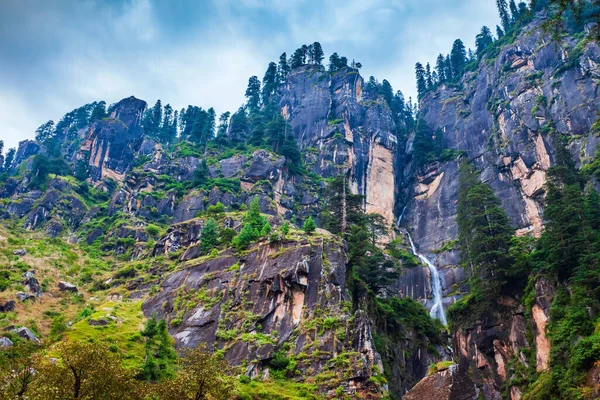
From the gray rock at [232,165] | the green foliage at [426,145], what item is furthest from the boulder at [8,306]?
the green foliage at [426,145]

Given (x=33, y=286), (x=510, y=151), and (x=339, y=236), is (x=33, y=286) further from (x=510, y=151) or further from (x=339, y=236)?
(x=510, y=151)

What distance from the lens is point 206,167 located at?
81.5m

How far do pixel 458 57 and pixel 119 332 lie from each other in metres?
104

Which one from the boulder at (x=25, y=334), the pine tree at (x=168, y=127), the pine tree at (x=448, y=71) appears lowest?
the boulder at (x=25, y=334)

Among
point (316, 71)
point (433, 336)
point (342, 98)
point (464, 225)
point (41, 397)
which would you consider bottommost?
point (41, 397)

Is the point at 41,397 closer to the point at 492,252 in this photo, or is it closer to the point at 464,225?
the point at 492,252

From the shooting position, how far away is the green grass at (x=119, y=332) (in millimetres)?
33906

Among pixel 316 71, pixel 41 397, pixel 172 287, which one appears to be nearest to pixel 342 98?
pixel 316 71

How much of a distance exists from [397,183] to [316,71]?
37640 millimetres

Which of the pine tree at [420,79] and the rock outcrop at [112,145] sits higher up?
the pine tree at [420,79]

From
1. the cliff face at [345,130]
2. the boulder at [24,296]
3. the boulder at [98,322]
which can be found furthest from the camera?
the cliff face at [345,130]

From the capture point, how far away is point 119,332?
37938 mm

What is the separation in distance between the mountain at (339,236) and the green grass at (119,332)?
0.33 m

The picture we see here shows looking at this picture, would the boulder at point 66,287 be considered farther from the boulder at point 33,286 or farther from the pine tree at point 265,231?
the pine tree at point 265,231
